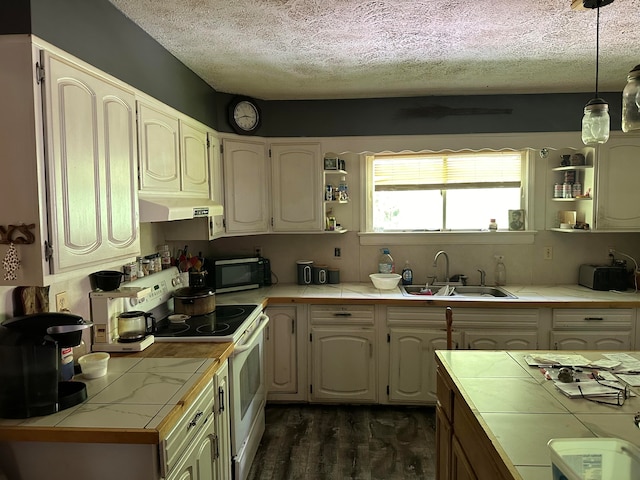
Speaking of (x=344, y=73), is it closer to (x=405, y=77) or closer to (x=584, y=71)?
(x=405, y=77)

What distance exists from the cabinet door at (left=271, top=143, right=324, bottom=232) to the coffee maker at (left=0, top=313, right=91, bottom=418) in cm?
231

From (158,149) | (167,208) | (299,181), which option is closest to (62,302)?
(167,208)

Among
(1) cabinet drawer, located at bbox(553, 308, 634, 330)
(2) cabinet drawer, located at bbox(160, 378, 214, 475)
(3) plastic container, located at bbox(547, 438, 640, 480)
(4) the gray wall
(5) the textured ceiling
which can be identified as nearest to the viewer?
(3) plastic container, located at bbox(547, 438, 640, 480)

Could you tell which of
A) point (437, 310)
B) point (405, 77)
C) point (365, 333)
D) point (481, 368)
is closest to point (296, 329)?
point (365, 333)

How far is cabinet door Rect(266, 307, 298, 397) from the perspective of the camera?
138 inches

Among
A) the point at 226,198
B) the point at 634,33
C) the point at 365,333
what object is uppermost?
the point at 634,33

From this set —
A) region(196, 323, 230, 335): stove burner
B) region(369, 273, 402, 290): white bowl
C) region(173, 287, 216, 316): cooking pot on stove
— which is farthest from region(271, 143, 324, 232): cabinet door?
region(196, 323, 230, 335): stove burner

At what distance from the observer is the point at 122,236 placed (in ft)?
6.32

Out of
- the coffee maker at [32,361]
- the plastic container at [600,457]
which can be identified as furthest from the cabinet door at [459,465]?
the coffee maker at [32,361]

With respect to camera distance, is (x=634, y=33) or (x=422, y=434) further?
(x=422, y=434)

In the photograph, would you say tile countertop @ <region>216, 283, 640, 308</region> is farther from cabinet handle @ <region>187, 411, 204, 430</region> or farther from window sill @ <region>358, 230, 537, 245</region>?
cabinet handle @ <region>187, 411, 204, 430</region>

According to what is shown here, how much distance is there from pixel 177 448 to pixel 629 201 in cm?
363

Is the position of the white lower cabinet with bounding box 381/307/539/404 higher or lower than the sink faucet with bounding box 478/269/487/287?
lower

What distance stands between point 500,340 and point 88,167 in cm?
292
